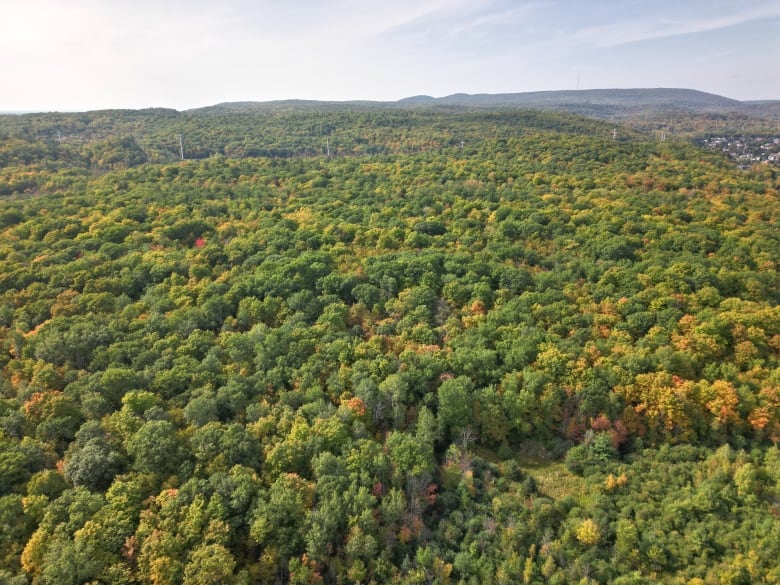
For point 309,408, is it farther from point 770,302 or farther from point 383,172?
point 383,172

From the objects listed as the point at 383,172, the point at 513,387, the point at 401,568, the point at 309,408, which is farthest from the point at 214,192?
the point at 401,568

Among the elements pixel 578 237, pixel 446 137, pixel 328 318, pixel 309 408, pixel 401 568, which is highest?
pixel 446 137

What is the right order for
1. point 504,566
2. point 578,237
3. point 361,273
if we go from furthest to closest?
point 578,237
point 361,273
point 504,566

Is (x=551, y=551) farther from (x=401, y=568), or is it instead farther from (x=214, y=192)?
(x=214, y=192)

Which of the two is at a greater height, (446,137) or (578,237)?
(446,137)

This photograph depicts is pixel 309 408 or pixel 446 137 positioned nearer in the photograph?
pixel 309 408

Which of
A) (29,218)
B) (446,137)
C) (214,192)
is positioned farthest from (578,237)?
(446,137)

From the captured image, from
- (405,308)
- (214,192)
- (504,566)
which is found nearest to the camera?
(504,566)
